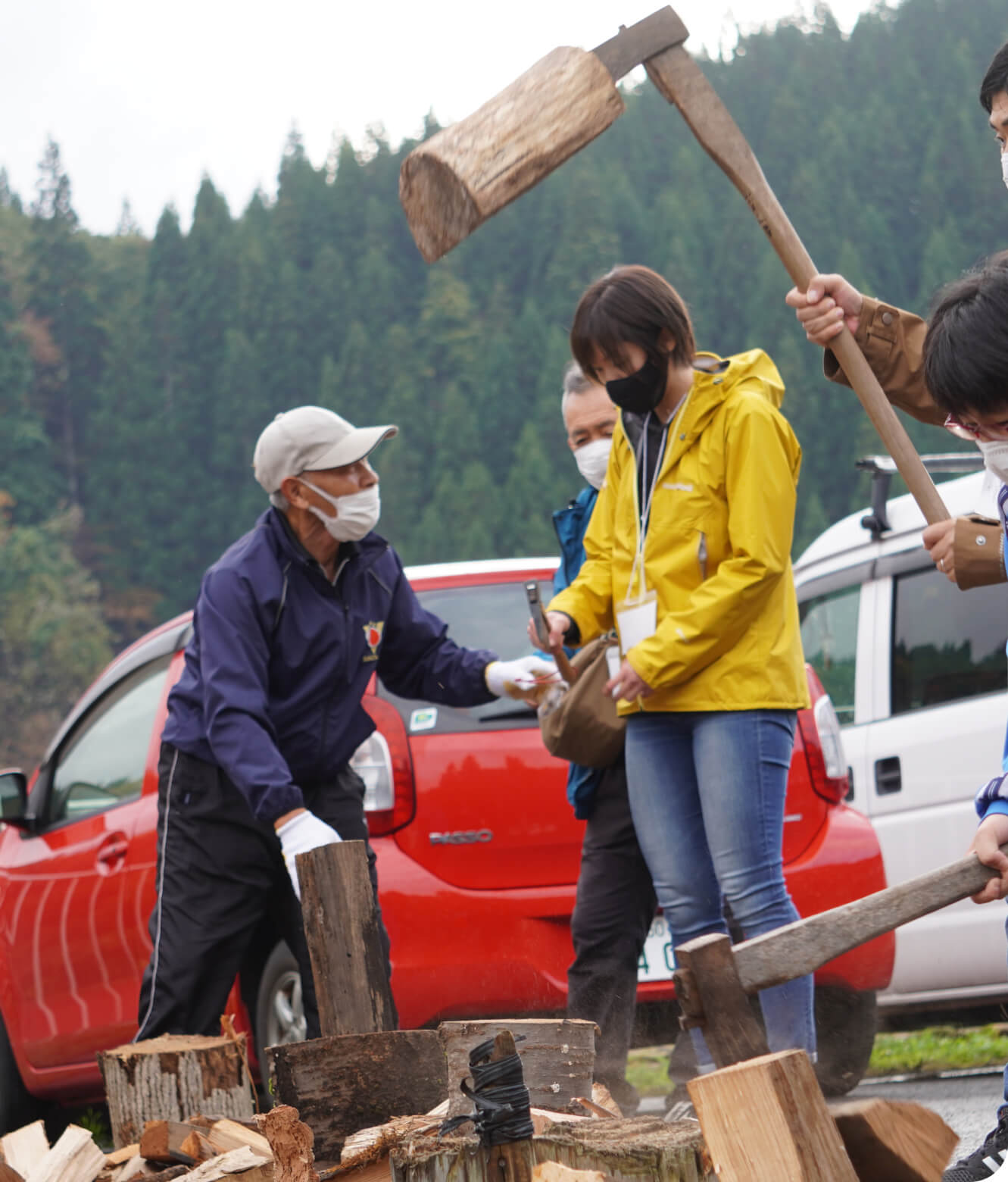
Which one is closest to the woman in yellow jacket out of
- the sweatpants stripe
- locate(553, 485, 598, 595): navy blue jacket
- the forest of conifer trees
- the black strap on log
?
locate(553, 485, 598, 595): navy blue jacket

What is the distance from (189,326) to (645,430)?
9039cm

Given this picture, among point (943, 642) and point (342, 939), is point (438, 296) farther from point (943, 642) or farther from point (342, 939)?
point (342, 939)

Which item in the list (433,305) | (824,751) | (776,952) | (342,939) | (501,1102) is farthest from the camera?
(433,305)

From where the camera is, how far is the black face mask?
12.8 ft

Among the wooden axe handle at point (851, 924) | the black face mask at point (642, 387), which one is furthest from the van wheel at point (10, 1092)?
the wooden axe handle at point (851, 924)

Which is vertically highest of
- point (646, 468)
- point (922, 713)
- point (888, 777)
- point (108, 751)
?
point (646, 468)

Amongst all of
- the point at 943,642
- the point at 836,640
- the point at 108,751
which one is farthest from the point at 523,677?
the point at 836,640

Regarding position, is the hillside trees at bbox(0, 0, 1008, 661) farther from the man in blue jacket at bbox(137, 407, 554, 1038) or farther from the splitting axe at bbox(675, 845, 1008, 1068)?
the splitting axe at bbox(675, 845, 1008, 1068)

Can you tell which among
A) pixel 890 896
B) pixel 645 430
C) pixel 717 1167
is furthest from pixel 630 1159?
pixel 645 430

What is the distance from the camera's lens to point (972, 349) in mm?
2447

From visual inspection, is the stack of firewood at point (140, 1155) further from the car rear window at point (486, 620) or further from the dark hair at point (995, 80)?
the dark hair at point (995, 80)

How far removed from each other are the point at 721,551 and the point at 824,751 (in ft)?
4.47

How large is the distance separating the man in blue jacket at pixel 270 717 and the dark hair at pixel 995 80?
185cm

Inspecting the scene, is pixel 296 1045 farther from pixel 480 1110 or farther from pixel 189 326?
pixel 189 326
